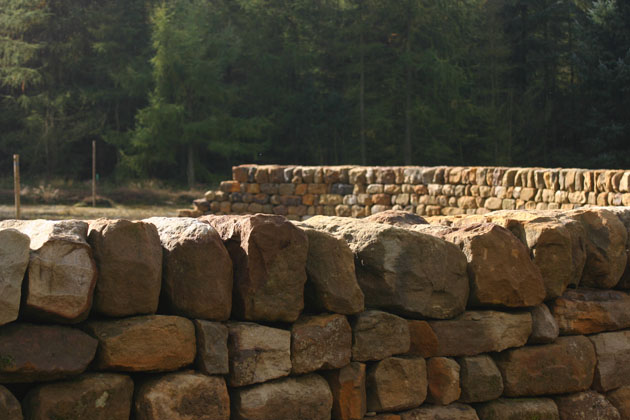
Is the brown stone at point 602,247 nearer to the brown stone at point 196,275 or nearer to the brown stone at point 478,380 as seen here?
the brown stone at point 478,380

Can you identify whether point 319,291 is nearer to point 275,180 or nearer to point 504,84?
point 275,180

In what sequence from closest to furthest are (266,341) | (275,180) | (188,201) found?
1. (266,341)
2. (275,180)
3. (188,201)

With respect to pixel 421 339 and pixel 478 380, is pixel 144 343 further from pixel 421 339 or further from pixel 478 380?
pixel 478 380

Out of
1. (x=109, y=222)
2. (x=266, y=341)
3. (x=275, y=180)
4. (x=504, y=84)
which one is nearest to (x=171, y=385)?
(x=266, y=341)

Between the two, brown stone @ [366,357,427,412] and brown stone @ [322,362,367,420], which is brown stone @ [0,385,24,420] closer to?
brown stone @ [322,362,367,420]

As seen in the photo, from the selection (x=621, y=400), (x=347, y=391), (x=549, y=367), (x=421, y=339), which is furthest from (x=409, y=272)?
(x=621, y=400)

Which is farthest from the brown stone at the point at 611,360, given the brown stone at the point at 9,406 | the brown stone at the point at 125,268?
the brown stone at the point at 9,406

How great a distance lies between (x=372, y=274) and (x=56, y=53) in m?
38.8

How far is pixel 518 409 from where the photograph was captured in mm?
3582

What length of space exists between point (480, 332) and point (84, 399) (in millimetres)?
1774

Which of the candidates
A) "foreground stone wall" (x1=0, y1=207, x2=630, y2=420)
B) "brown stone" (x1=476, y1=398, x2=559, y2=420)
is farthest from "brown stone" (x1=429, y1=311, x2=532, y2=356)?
"brown stone" (x1=476, y1=398, x2=559, y2=420)

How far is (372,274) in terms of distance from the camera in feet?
11.2

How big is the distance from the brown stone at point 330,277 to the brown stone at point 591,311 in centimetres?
116

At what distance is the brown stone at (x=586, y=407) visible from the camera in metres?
3.74
